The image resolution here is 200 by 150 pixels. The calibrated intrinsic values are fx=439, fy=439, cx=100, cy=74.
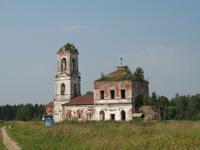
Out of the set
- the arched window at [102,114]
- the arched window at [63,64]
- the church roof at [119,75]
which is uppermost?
the arched window at [63,64]

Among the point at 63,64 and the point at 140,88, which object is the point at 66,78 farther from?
the point at 140,88

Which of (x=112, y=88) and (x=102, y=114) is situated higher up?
(x=112, y=88)

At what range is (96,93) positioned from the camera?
48375 mm

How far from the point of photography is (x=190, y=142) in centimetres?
1282

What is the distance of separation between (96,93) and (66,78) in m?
5.42

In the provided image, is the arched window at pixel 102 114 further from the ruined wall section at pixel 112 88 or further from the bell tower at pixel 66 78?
the bell tower at pixel 66 78

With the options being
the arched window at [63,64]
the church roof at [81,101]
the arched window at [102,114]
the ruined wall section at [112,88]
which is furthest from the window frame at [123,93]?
the arched window at [63,64]

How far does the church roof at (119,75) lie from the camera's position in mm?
47469

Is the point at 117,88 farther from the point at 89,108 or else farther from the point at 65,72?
the point at 65,72

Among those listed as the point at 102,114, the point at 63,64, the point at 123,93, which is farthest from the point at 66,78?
the point at 123,93

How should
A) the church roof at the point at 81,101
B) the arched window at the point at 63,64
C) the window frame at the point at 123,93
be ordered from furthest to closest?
the arched window at the point at 63,64 → the church roof at the point at 81,101 → the window frame at the point at 123,93

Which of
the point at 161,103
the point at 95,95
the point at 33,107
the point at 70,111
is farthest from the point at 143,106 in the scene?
the point at 33,107

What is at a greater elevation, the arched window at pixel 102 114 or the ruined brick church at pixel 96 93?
the ruined brick church at pixel 96 93

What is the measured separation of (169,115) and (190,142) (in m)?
34.8
